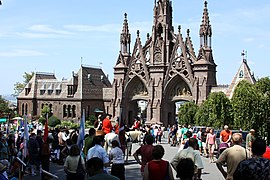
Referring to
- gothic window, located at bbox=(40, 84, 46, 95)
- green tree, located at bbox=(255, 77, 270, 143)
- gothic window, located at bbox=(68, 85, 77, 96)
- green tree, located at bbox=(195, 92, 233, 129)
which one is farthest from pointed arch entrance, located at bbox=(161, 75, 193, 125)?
green tree, located at bbox=(255, 77, 270, 143)

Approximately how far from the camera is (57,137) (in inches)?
822

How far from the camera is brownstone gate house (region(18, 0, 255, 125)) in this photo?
5700 cm

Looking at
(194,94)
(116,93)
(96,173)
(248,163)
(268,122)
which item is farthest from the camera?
(116,93)

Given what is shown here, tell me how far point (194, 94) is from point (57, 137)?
121 feet

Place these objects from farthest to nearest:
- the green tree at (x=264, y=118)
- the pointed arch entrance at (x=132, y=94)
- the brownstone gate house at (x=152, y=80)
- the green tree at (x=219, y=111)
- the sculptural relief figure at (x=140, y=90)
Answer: the pointed arch entrance at (x=132, y=94) < the sculptural relief figure at (x=140, y=90) < the brownstone gate house at (x=152, y=80) < the green tree at (x=219, y=111) < the green tree at (x=264, y=118)

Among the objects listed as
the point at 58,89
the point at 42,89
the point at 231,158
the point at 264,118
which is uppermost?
the point at 42,89

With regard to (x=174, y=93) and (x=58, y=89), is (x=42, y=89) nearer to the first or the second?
(x=58, y=89)

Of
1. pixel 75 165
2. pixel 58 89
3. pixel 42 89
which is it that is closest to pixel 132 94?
pixel 58 89

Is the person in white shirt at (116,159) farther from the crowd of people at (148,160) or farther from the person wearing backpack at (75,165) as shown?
the person wearing backpack at (75,165)

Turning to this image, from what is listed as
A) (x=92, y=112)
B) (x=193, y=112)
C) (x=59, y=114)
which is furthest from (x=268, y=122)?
(x=59, y=114)

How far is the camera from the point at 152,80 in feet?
199

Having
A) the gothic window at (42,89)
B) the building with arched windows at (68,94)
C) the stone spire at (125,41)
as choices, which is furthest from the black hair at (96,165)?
the gothic window at (42,89)

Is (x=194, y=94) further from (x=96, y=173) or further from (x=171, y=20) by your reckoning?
(x=96, y=173)

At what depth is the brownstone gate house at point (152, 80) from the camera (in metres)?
57.0
